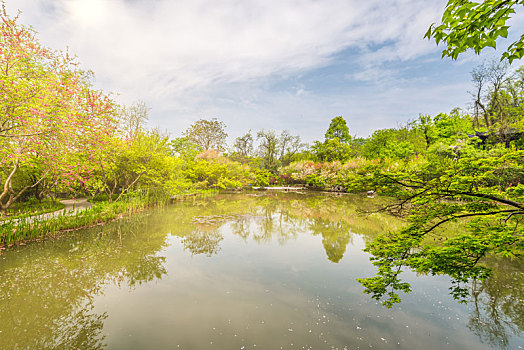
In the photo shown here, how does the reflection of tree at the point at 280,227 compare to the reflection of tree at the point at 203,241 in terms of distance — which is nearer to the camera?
the reflection of tree at the point at 203,241

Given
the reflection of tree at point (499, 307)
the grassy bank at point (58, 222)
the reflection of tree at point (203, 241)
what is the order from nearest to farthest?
the reflection of tree at point (499, 307)
the grassy bank at point (58, 222)
the reflection of tree at point (203, 241)

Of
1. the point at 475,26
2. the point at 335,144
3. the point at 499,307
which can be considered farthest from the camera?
the point at 335,144

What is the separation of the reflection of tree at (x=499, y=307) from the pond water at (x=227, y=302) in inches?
0.8

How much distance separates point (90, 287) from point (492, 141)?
27171 mm

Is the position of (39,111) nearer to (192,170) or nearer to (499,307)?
(499,307)

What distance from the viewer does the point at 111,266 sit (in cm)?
514

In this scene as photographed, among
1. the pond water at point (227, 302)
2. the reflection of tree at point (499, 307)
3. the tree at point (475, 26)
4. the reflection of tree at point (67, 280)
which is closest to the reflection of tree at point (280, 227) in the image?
the pond water at point (227, 302)

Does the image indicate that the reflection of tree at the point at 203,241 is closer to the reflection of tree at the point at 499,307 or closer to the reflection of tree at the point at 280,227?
the reflection of tree at the point at 280,227

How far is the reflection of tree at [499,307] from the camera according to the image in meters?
Result: 3.01

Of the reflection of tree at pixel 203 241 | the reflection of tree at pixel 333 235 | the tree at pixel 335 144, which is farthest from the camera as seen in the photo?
the tree at pixel 335 144

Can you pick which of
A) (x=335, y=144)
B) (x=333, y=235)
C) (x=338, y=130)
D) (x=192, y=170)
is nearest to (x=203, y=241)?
(x=333, y=235)

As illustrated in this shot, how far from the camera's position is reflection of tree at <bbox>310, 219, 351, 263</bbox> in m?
6.25

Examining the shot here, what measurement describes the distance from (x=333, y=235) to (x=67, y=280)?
302 inches

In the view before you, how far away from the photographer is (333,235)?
8.05 meters
